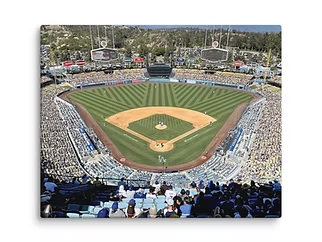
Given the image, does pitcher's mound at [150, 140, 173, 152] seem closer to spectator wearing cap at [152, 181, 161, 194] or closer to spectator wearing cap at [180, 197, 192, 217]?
spectator wearing cap at [152, 181, 161, 194]

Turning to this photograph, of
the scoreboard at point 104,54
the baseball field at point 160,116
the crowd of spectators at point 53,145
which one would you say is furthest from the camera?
the scoreboard at point 104,54

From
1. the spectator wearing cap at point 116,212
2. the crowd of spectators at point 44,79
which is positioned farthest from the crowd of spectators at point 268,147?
the crowd of spectators at point 44,79


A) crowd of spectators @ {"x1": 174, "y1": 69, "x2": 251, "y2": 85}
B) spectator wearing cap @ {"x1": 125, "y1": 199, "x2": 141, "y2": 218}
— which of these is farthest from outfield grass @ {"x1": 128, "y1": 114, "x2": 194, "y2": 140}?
spectator wearing cap @ {"x1": 125, "y1": 199, "x2": 141, "y2": 218}

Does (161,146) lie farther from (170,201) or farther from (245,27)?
(245,27)

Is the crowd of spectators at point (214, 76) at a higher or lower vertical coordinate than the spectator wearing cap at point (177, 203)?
higher

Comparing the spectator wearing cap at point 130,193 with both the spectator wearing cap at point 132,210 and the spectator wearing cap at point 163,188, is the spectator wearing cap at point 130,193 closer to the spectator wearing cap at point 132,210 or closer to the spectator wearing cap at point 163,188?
the spectator wearing cap at point 132,210

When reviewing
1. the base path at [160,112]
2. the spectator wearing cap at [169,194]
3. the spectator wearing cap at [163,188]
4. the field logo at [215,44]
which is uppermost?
the field logo at [215,44]
